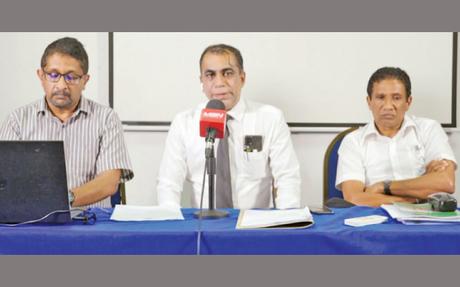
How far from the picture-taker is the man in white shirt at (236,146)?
9.34 ft

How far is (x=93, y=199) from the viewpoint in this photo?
245 centimetres

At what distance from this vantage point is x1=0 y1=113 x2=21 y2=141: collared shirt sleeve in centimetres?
264

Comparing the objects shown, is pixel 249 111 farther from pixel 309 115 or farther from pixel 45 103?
pixel 45 103

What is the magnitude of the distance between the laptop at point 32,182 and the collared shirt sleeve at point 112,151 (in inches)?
32.2

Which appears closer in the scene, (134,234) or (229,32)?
(134,234)

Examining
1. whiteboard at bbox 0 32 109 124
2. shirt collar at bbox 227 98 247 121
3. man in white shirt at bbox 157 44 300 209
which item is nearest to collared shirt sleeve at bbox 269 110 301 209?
man in white shirt at bbox 157 44 300 209

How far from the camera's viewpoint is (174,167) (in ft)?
9.36

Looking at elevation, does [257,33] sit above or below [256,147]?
above

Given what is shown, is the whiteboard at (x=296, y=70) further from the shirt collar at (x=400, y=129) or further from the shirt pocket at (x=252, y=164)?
the shirt pocket at (x=252, y=164)

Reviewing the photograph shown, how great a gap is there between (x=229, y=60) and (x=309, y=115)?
839mm

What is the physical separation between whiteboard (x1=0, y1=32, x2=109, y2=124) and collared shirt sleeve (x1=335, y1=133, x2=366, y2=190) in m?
1.52

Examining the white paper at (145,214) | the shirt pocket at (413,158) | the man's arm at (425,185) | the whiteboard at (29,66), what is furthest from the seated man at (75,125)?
the shirt pocket at (413,158)

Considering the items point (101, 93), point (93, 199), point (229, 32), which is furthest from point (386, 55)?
point (93, 199)

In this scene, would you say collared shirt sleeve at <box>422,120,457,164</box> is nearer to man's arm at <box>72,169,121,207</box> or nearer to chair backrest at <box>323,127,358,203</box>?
chair backrest at <box>323,127,358,203</box>
